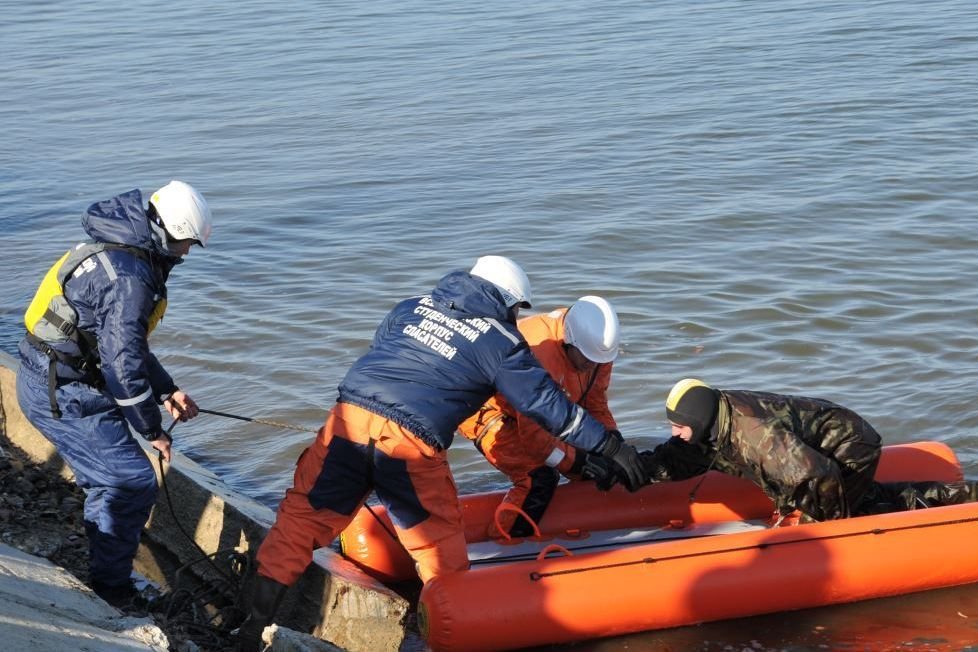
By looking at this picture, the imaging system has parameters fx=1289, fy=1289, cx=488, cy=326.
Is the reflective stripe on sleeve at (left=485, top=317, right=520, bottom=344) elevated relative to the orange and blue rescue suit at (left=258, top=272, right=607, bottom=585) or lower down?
elevated

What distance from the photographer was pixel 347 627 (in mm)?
5137

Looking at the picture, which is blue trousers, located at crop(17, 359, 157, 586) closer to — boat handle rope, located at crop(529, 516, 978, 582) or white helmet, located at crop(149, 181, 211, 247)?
white helmet, located at crop(149, 181, 211, 247)

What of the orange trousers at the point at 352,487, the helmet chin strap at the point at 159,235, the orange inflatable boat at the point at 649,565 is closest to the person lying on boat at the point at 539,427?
the orange inflatable boat at the point at 649,565

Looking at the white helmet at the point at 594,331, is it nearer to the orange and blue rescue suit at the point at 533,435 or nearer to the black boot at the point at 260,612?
the orange and blue rescue suit at the point at 533,435

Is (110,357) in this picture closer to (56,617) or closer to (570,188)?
(56,617)

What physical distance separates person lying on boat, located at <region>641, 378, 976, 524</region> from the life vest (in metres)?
2.37

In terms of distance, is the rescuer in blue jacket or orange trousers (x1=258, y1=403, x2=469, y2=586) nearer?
the rescuer in blue jacket

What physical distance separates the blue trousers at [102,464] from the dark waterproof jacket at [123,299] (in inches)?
4.4

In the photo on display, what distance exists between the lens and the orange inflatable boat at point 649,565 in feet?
16.7

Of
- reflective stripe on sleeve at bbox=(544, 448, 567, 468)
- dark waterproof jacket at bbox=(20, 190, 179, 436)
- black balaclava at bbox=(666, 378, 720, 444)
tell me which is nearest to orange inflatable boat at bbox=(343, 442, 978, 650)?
reflective stripe on sleeve at bbox=(544, 448, 567, 468)

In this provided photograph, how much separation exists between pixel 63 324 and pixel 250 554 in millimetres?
1245

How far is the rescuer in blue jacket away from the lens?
479 cm

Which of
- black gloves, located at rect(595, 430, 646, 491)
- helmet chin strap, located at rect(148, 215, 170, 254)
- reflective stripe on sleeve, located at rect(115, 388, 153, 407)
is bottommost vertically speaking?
black gloves, located at rect(595, 430, 646, 491)

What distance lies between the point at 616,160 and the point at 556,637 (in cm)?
884
